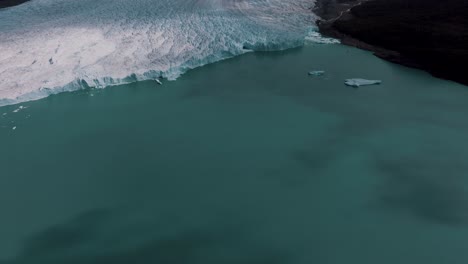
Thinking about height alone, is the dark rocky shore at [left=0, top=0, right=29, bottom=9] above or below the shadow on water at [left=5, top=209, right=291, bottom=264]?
above

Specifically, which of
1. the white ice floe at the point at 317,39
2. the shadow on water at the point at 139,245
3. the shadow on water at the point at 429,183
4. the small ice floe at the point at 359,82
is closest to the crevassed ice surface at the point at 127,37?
the white ice floe at the point at 317,39

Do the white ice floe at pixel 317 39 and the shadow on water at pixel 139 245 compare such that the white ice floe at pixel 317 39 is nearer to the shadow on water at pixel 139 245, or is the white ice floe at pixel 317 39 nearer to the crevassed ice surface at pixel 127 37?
the crevassed ice surface at pixel 127 37

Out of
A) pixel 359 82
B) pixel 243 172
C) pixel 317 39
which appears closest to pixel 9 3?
pixel 317 39

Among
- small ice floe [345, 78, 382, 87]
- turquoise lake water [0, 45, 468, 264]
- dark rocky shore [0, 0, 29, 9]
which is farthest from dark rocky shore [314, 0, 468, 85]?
dark rocky shore [0, 0, 29, 9]

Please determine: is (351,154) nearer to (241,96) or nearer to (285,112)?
(285,112)

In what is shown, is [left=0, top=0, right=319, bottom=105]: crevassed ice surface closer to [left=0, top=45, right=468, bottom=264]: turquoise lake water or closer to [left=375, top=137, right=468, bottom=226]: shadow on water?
[left=0, top=45, right=468, bottom=264]: turquoise lake water

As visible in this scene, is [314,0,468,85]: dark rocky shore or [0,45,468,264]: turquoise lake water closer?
[0,45,468,264]: turquoise lake water

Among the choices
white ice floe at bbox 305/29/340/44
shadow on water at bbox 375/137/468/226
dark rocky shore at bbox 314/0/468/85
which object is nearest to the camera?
shadow on water at bbox 375/137/468/226
